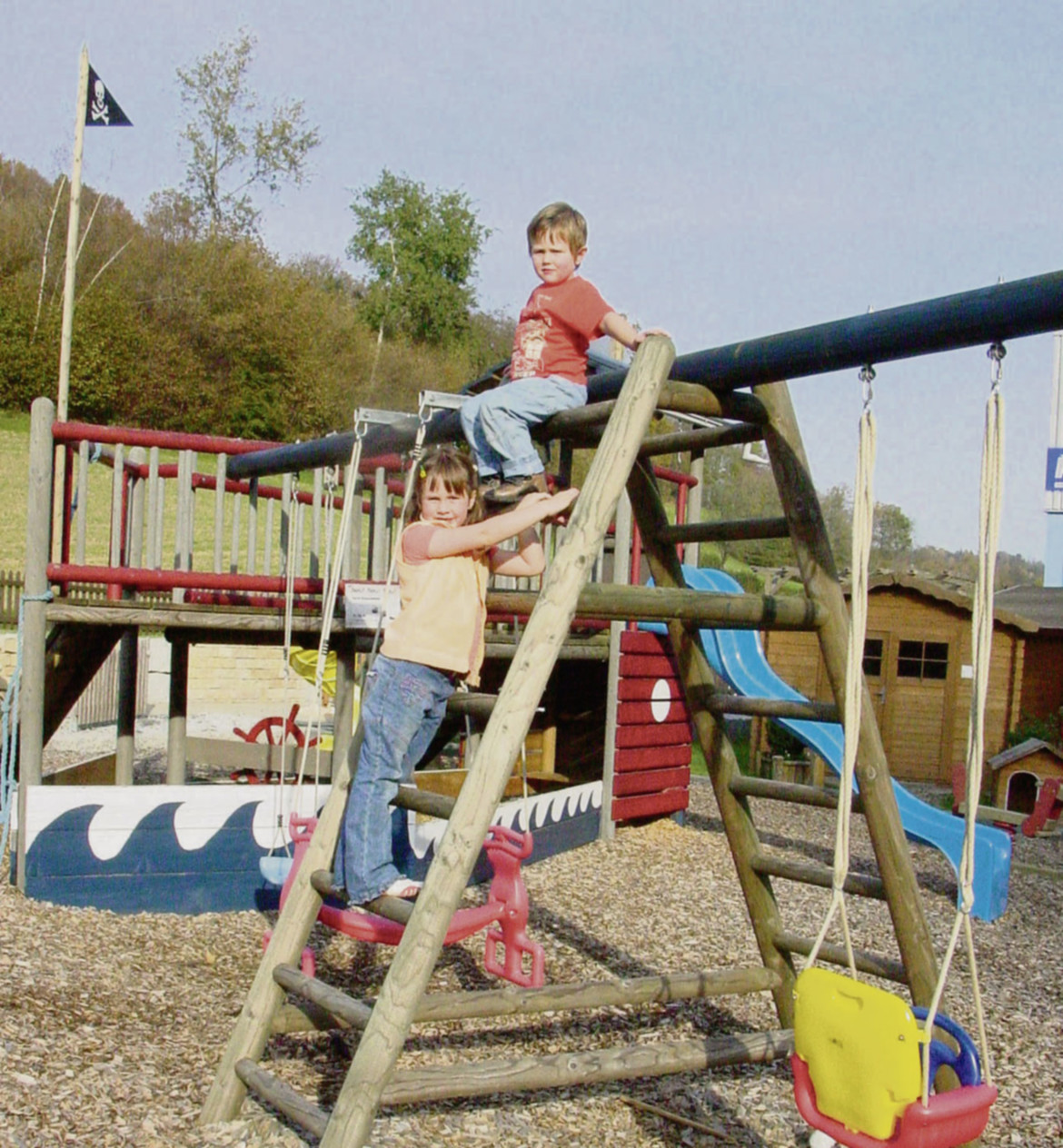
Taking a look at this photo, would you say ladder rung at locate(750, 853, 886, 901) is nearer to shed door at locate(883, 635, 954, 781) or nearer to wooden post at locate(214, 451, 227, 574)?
wooden post at locate(214, 451, 227, 574)

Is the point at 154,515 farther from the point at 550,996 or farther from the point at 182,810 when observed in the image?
the point at 550,996

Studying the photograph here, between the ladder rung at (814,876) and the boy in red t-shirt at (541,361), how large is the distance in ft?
3.83

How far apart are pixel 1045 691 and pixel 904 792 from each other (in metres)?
9.71

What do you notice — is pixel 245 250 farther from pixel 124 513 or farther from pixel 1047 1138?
pixel 1047 1138

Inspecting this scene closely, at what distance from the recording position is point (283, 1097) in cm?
284

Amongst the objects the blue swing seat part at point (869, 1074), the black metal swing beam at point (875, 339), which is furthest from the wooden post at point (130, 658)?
the blue swing seat part at point (869, 1074)

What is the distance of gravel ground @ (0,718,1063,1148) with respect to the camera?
10.8 feet

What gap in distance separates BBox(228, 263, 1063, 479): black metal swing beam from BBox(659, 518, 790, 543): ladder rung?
1.31 feet

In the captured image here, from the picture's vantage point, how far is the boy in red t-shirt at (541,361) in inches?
116

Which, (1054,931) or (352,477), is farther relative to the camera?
(1054,931)

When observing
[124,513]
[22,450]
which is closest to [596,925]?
[124,513]

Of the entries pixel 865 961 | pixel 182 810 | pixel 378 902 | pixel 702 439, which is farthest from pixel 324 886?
pixel 182 810

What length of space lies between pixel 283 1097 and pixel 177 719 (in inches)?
173

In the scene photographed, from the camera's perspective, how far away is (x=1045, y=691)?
16.2 metres
